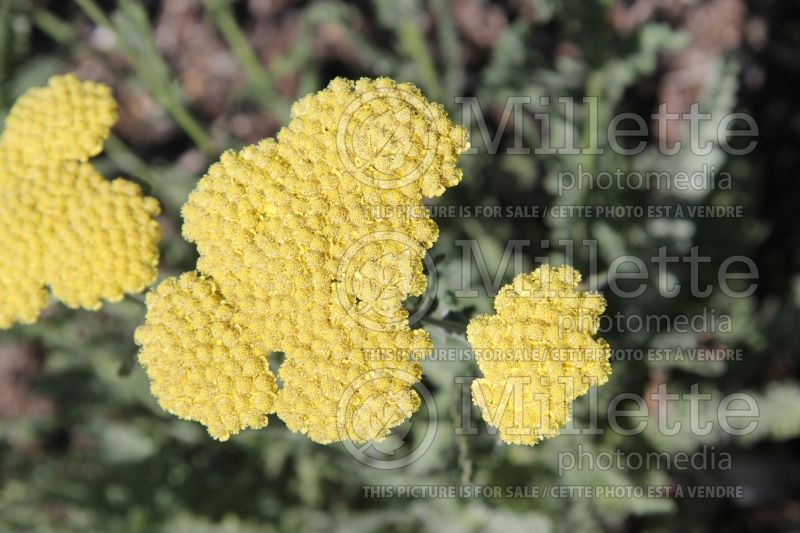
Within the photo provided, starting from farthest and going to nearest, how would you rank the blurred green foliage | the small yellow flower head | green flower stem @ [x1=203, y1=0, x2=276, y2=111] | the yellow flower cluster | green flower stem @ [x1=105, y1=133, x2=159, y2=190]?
green flower stem @ [x1=105, y1=133, x2=159, y2=190] < green flower stem @ [x1=203, y1=0, x2=276, y2=111] < the blurred green foliage < the yellow flower cluster < the small yellow flower head

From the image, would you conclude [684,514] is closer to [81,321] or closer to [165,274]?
[165,274]

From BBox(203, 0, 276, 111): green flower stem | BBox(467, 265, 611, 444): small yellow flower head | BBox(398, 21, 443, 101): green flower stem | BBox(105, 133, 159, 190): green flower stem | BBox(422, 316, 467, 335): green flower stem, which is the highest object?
BBox(203, 0, 276, 111): green flower stem

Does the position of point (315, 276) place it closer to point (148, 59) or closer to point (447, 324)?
point (447, 324)

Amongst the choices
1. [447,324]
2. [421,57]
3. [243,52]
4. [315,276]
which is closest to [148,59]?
[243,52]

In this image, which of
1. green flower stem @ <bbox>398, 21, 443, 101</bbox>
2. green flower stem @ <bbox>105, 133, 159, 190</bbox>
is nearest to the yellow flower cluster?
green flower stem @ <bbox>105, 133, 159, 190</bbox>

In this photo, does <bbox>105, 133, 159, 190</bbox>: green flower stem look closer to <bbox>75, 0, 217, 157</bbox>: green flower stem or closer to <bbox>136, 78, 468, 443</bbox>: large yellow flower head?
<bbox>75, 0, 217, 157</bbox>: green flower stem

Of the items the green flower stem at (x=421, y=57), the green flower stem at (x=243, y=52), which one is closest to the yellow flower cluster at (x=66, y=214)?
the green flower stem at (x=243, y=52)

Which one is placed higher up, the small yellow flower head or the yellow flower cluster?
the yellow flower cluster
